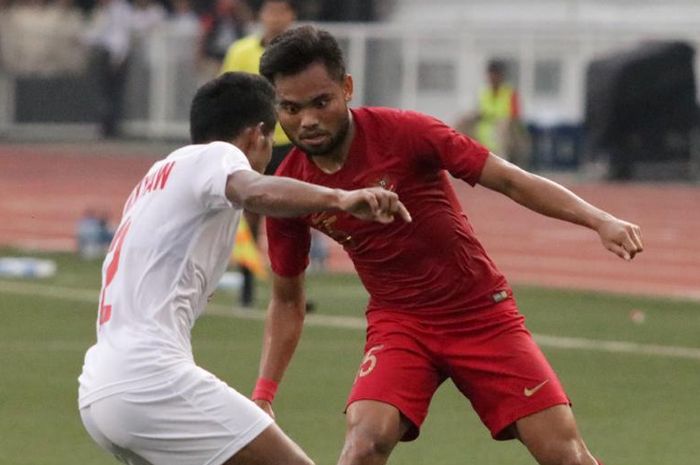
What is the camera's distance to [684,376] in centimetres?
1251

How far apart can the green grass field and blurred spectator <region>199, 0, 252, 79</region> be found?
1631cm

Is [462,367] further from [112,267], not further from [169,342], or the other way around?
[112,267]

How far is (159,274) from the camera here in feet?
20.9

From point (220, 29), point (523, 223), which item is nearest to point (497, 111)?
point (523, 223)

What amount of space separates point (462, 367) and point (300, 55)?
4.26 feet

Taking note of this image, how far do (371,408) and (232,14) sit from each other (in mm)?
28055

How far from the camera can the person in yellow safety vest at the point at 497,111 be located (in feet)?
99.2

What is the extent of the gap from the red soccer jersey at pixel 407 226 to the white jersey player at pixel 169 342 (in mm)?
921

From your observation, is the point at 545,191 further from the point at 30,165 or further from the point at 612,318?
the point at 30,165

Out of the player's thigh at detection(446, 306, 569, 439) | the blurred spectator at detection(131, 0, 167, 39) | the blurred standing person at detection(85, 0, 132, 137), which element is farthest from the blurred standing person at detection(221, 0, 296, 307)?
the blurred spectator at detection(131, 0, 167, 39)

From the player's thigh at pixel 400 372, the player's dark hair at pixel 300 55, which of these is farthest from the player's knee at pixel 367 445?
the player's dark hair at pixel 300 55

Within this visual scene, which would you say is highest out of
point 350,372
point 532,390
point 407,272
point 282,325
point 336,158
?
point 336,158

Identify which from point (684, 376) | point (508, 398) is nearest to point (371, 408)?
point (508, 398)

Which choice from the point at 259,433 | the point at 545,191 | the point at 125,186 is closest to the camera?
the point at 259,433
